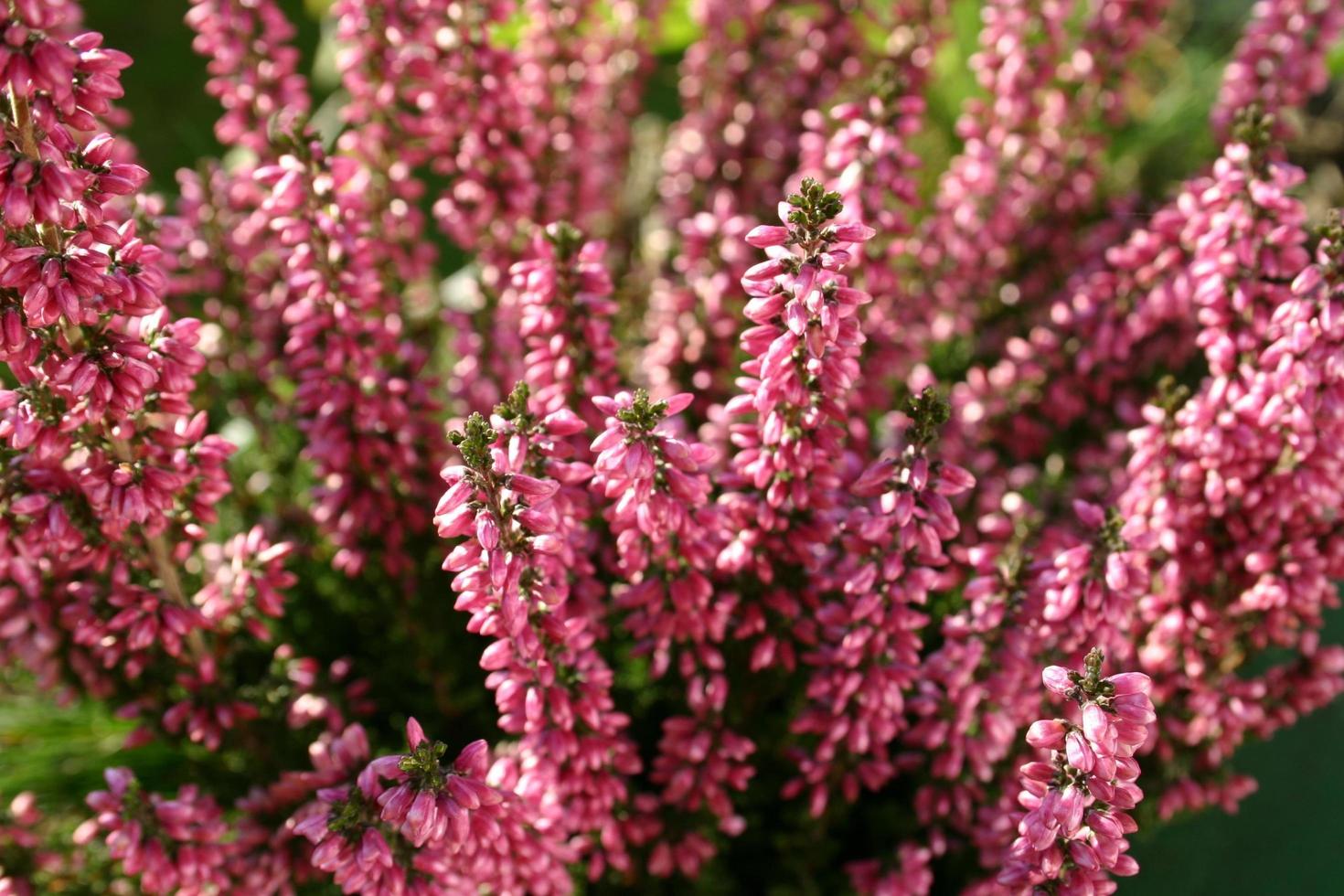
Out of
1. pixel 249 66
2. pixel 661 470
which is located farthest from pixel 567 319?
pixel 249 66

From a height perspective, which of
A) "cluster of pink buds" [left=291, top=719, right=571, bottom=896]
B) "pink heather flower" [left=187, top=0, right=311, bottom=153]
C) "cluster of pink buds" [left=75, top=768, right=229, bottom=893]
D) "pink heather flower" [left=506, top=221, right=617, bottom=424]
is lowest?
"cluster of pink buds" [left=75, top=768, right=229, bottom=893]

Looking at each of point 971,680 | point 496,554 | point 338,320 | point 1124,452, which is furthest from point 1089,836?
point 338,320

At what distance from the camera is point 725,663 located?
1.21 meters

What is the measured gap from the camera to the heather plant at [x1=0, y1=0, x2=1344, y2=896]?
0.88 m

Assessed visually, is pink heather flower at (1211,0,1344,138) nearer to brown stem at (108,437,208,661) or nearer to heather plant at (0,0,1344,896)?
heather plant at (0,0,1344,896)

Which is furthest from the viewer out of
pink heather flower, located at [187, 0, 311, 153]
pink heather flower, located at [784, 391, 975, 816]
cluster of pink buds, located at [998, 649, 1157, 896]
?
pink heather flower, located at [187, 0, 311, 153]

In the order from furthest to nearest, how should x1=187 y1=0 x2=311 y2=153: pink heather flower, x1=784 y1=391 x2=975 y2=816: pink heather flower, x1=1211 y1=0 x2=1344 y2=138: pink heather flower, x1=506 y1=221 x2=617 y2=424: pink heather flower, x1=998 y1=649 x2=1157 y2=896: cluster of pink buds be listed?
x1=1211 y1=0 x2=1344 y2=138: pink heather flower → x1=187 y1=0 x2=311 y2=153: pink heather flower → x1=506 y1=221 x2=617 y2=424: pink heather flower → x1=784 y1=391 x2=975 y2=816: pink heather flower → x1=998 y1=649 x2=1157 y2=896: cluster of pink buds

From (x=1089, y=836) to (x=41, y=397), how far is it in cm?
88

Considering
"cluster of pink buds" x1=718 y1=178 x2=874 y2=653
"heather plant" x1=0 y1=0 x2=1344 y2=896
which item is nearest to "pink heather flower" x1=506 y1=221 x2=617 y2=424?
"heather plant" x1=0 y1=0 x2=1344 y2=896

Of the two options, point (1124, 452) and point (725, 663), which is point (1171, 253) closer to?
point (1124, 452)

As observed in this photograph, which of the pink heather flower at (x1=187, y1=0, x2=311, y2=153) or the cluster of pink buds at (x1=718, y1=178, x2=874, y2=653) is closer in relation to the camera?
the cluster of pink buds at (x1=718, y1=178, x2=874, y2=653)

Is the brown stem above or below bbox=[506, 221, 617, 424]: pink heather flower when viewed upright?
below

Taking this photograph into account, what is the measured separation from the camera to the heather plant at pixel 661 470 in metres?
0.88

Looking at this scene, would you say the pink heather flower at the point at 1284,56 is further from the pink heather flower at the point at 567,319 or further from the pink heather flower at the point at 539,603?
the pink heather flower at the point at 539,603
